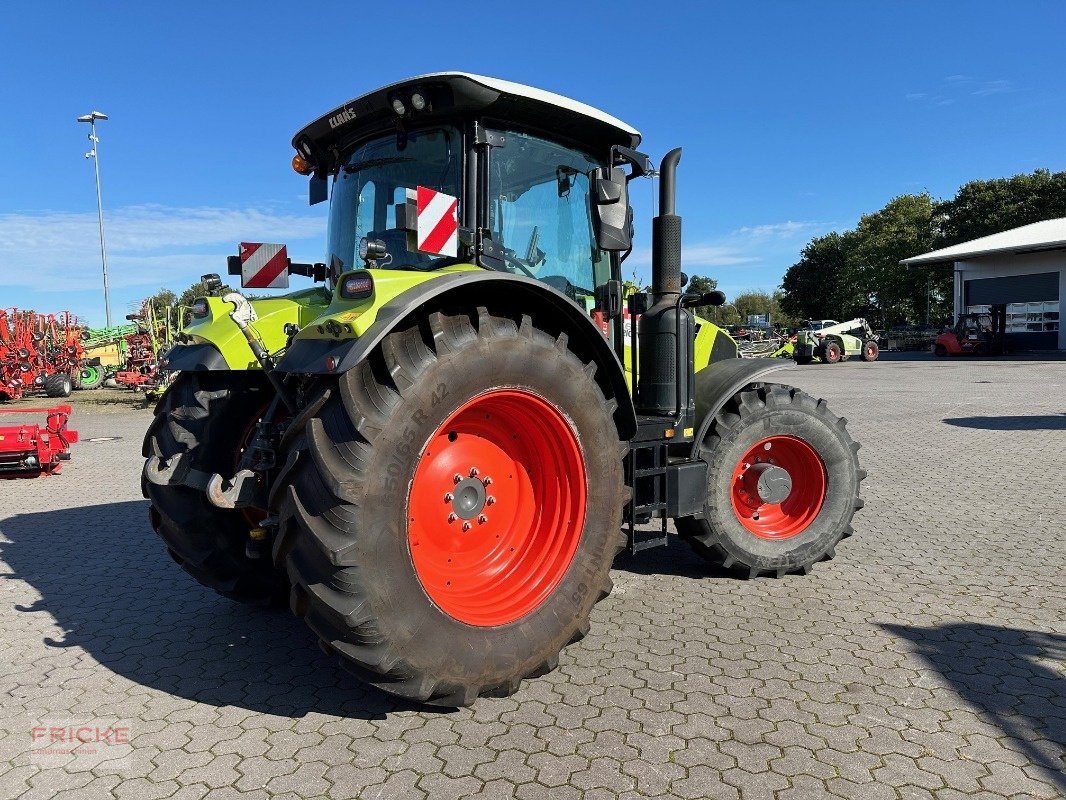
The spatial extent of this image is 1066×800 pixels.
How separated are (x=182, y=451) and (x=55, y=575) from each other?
2.37 m

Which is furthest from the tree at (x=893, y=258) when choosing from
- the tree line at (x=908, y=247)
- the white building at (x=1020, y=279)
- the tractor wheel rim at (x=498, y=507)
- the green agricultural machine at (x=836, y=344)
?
the tractor wheel rim at (x=498, y=507)

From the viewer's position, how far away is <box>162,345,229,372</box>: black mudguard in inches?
136

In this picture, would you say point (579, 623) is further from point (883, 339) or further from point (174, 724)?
point (883, 339)

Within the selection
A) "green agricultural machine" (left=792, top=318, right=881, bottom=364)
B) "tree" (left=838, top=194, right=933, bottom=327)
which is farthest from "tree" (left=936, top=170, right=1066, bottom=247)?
"green agricultural machine" (left=792, top=318, right=881, bottom=364)

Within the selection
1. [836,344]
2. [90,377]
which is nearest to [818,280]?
[836,344]

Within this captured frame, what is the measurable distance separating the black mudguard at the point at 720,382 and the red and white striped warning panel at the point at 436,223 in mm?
1866

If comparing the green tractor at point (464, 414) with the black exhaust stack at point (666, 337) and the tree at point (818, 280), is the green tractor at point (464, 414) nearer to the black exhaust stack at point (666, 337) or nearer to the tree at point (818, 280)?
the black exhaust stack at point (666, 337)

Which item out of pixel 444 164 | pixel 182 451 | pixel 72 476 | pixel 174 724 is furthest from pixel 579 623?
pixel 72 476

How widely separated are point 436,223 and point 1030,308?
3928cm

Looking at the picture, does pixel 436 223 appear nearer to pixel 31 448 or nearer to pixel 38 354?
pixel 31 448

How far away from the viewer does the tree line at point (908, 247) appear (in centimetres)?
4278

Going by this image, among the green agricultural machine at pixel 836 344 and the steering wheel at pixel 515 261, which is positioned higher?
the steering wheel at pixel 515 261

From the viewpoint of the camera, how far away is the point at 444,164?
3570mm

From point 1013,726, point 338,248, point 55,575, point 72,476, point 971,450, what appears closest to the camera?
point 1013,726
